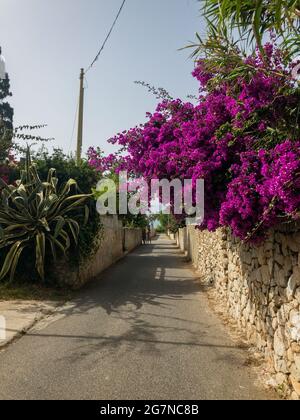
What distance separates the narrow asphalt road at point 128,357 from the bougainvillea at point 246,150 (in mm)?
1807

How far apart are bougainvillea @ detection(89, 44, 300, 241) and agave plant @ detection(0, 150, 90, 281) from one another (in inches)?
169

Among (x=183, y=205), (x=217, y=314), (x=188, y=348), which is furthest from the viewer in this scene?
(x=217, y=314)

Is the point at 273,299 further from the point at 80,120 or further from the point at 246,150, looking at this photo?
the point at 80,120

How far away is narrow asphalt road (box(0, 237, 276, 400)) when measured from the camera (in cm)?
393

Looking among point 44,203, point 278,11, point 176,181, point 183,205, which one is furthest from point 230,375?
point 44,203

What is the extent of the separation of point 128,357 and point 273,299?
207 centimetres

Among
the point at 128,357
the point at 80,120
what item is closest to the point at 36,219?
the point at 80,120

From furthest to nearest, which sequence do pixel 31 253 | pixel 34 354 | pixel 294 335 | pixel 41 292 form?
pixel 31 253 < pixel 41 292 < pixel 34 354 < pixel 294 335

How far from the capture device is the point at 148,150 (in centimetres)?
684

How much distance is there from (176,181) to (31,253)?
18.4 ft

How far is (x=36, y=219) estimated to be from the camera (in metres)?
9.67

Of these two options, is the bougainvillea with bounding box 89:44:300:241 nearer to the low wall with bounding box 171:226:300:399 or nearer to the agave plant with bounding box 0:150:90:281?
the low wall with bounding box 171:226:300:399
